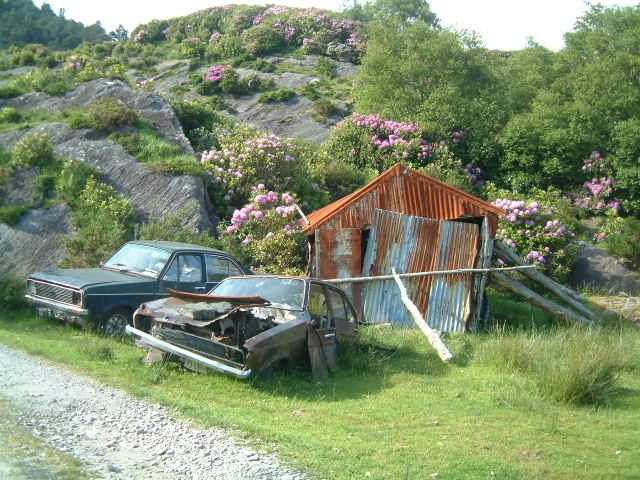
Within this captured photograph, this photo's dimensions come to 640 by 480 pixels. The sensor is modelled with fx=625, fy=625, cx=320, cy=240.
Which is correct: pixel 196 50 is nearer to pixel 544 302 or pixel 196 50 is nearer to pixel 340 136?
pixel 340 136

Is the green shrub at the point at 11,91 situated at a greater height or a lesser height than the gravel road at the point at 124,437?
greater

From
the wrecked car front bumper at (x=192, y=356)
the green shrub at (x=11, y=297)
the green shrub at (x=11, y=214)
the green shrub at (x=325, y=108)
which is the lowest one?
the green shrub at (x=11, y=297)

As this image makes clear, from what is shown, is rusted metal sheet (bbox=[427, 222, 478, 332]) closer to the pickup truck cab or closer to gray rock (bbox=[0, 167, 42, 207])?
the pickup truck cab

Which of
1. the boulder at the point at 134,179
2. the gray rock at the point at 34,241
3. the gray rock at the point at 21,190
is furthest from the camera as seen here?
the boulder at the point at 134,179

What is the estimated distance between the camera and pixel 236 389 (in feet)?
24.4

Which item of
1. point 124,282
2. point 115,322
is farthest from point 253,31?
point 115,322

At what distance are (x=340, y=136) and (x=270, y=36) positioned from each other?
Answer: 105 feet

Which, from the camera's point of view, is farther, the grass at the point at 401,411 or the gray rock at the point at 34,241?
the gray rock at the point at 34,241

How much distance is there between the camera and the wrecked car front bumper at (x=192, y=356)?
22.9 ft

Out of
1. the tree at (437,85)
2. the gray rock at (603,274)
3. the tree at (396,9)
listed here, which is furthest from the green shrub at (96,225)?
the tree at (396,9)

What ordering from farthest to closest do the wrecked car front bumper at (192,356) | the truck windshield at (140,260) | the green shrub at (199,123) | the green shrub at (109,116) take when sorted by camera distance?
1. the green shrub at (199,123)
2. the green shrub at (109,116)
3. the truck windshield at (140,260)
4. the wrecked car front bumper at (192,356)

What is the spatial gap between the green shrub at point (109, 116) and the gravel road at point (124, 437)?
47.3 feet

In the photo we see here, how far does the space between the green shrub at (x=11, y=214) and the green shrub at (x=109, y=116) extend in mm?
4703

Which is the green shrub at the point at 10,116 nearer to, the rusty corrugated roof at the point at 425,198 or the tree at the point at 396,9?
the rusty corrugated roof at the point at 425,198
